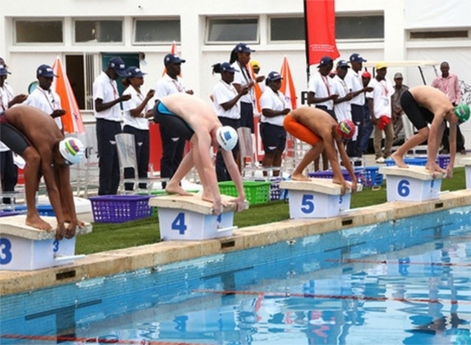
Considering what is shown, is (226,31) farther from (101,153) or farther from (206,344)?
(206,344)

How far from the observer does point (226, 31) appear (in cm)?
2906

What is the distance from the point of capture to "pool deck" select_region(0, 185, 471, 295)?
8.62 metres

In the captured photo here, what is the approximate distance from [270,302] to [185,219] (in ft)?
6.16

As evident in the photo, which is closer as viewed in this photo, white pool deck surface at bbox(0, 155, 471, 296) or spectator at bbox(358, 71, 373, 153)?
white pool deck surface at bbox(0, 155, 471, 296)

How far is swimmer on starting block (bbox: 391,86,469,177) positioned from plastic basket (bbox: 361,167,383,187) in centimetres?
214

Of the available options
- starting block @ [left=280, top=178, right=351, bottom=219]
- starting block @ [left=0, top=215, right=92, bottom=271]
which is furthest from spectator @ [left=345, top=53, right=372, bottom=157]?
starting block @ [left=0, top=215, right=92, bottom=271]

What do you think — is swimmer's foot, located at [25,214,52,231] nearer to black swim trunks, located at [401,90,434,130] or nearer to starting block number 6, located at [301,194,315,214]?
starting block number 6, located at [301,194,315,214]

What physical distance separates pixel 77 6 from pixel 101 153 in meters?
15.2

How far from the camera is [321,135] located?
1293 cm

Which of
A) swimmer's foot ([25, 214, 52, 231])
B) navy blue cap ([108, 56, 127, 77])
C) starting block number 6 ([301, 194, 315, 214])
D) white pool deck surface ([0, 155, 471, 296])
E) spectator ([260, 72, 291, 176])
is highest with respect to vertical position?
navy blue cap ([108, 56, 127, 77])

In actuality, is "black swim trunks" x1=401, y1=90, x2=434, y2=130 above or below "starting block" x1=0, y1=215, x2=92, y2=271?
above

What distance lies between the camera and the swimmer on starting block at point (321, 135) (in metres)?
12.8

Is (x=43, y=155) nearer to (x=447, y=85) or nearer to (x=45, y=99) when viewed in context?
(x=45, y=99)

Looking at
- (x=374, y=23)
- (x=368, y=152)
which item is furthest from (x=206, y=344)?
(x=374, y=23)
